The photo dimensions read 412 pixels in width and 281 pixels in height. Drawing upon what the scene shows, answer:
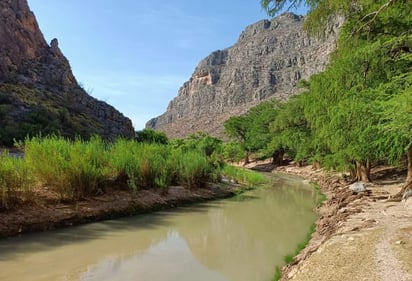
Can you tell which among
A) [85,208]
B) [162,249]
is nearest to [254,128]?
[85,208]

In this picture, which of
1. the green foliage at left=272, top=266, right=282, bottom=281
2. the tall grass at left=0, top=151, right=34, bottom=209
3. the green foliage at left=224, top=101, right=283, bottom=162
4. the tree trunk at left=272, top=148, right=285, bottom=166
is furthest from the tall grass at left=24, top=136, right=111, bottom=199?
the tree trunk at left=272, top=148, right=285, bottom=166

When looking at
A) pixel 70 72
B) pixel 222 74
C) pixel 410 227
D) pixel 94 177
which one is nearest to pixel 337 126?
pixel 410 227

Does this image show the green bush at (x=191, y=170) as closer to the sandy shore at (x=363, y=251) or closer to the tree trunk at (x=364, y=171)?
the sandy shore at (x=363, y=251)

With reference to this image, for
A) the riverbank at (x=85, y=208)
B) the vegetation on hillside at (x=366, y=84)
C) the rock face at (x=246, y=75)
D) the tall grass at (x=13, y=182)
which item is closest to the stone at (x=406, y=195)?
the vegetation on hillside at (x=366, y=84)

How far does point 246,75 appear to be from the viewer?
132125mm

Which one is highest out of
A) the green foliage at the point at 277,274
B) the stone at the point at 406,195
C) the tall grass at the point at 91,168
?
the tall grass at the point at 91,168

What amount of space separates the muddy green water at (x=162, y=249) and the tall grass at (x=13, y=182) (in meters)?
1.18

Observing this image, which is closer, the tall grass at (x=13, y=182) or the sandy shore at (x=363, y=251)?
the sandy shore at (x=363, y=251)

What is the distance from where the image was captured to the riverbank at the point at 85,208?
28.3ft

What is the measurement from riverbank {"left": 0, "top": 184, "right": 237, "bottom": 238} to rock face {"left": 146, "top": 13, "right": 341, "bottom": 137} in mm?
77203

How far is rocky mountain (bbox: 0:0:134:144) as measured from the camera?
27.7m

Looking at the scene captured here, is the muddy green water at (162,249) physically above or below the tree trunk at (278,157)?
below

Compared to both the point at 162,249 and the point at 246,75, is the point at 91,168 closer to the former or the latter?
the point at 162,249

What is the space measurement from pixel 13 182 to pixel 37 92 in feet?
96.2
